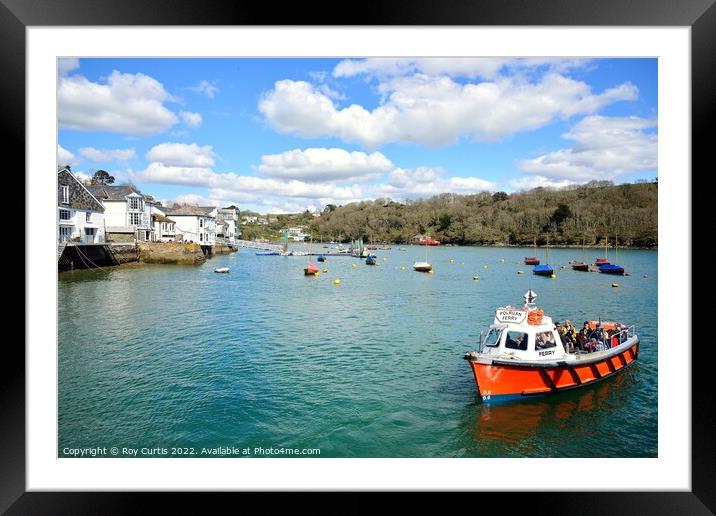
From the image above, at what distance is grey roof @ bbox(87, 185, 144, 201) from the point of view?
23.8 m

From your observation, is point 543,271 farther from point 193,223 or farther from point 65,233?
point 193,223

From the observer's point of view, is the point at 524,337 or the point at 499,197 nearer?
the point at 524,337

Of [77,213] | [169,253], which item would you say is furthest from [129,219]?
[77,213]

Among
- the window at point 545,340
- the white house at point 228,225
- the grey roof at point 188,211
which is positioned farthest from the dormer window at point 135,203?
the window at point 545,340

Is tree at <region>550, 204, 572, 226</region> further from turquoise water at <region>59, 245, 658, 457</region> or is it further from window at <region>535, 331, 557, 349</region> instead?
window at <region>535, 331, 557, 349</region>

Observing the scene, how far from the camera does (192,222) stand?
1289 inches

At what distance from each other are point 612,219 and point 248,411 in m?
30.0

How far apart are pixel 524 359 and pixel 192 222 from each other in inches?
1222

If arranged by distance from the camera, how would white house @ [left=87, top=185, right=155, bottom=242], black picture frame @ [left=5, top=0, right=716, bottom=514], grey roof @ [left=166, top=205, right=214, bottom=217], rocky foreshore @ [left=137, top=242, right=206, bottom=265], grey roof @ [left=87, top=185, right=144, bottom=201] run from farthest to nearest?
grey roof @ [left=166, top=205, right=214, bottom=217] → rocky foreshore @ [left=137, top=242, right=206, bottom=265] → white house @ [left=87, top=185, right=155, bottom=242] → grey roof @ [left=87, top=185, right=144, bottom=201] → black picture frame @ [left=5, top=0, right=716, bottom=514]

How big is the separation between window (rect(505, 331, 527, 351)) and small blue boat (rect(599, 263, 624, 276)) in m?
20.6

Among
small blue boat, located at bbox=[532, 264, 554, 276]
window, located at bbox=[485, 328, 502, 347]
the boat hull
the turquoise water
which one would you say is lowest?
the turquoise water

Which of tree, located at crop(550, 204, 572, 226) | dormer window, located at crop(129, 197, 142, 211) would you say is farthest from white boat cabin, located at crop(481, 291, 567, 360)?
tree, located at crop(550, 204, 572, 226)

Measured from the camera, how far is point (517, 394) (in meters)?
6.21

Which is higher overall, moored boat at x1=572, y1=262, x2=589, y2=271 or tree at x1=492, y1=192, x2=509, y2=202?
tree at x1=492, y1=192, x2=509, y2=202
